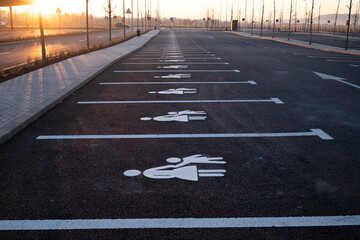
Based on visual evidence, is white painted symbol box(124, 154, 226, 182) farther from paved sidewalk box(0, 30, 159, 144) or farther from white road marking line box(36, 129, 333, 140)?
paved sidewalk box(0, 30, 159, 144)

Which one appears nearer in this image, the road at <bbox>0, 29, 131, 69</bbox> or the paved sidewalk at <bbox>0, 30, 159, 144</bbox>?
the paved sidewalk at <bbox>0, 30, 159, 144</bbox>

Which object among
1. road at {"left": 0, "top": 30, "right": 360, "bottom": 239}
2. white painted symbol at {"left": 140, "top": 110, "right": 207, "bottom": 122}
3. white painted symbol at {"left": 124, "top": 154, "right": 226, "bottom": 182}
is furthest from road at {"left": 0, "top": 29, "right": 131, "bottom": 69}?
white painted symbol at {"left": 124, "top": 154, "right": 226, "bottom": 182}

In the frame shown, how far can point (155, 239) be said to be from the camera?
3.19 meters

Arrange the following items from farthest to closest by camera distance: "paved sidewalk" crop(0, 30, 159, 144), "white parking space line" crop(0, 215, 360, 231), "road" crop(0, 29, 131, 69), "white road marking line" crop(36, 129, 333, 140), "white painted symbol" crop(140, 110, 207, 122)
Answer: "road" crop(0, 29, 131, 69) < "white painted symbol" crop(140, 110, 207, 122) < "paved sidewalk" crop(0, 30, 159, 144) < "white road marking line" crop(36, 129, 333, 140) < "white parking space line" crop(0, 215, 360, 231)

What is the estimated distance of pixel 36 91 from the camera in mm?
9422

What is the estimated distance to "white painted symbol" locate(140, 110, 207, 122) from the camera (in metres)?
7.24

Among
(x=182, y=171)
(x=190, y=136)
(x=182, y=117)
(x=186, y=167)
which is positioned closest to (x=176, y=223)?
(x=182, y=171)

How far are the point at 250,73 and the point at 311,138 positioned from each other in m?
8.40

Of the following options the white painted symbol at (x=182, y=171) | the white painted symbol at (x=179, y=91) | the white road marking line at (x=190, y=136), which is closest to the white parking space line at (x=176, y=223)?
the white painted symbol at (x=182, y=171)

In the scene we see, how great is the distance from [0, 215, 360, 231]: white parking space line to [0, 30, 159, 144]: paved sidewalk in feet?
9.16

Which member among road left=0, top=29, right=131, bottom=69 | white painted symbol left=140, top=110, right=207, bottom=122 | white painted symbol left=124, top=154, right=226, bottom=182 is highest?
road left=0, top=29, right=131, bottom=69

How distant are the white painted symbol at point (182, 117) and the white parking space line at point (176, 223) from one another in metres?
3.83

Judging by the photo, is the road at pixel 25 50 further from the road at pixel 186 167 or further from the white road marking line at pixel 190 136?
the white road marking line at pixel 190 136

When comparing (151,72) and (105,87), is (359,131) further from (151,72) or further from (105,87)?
(151,72)
